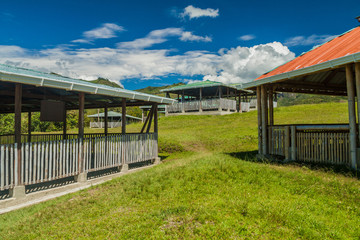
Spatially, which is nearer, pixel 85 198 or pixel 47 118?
pixel 85 198

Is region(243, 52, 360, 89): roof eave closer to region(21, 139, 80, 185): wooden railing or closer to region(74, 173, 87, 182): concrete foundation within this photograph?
region(21, 139, 80, 185): wooden railing

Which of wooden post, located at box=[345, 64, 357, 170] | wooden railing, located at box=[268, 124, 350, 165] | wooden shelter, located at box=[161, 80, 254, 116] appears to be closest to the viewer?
wooden post, located at box=[345, 64, 357, 170]

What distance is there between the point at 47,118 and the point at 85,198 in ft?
12.7

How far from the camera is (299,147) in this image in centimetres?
965

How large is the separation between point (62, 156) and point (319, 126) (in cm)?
909

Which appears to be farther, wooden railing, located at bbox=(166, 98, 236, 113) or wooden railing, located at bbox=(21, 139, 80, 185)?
wooden railing, located at bbox=(166, 98, 236, 113)

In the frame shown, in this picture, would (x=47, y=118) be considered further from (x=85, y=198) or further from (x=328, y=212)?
(x=328, y=212)

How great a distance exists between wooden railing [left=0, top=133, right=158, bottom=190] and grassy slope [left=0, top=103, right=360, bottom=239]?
118 cm

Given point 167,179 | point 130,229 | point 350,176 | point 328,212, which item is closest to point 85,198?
point 167,179

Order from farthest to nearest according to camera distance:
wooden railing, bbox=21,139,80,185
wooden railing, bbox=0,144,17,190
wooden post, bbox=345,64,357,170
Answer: wooden post, bbox=345,64,357,170 < wooden railing, bbox=21,139,80,185 < wooden railing, bbox=0,144,17,190

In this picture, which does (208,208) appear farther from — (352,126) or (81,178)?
(81,178)

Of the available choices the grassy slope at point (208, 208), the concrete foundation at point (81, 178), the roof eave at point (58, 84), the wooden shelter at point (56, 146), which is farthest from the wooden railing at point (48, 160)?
the roof eave at point (58, 84)

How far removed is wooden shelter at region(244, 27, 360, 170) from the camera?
786 cm

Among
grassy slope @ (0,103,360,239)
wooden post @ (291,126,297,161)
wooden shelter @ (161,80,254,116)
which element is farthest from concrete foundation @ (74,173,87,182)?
wooden shelter @ (161,80,254,116)
